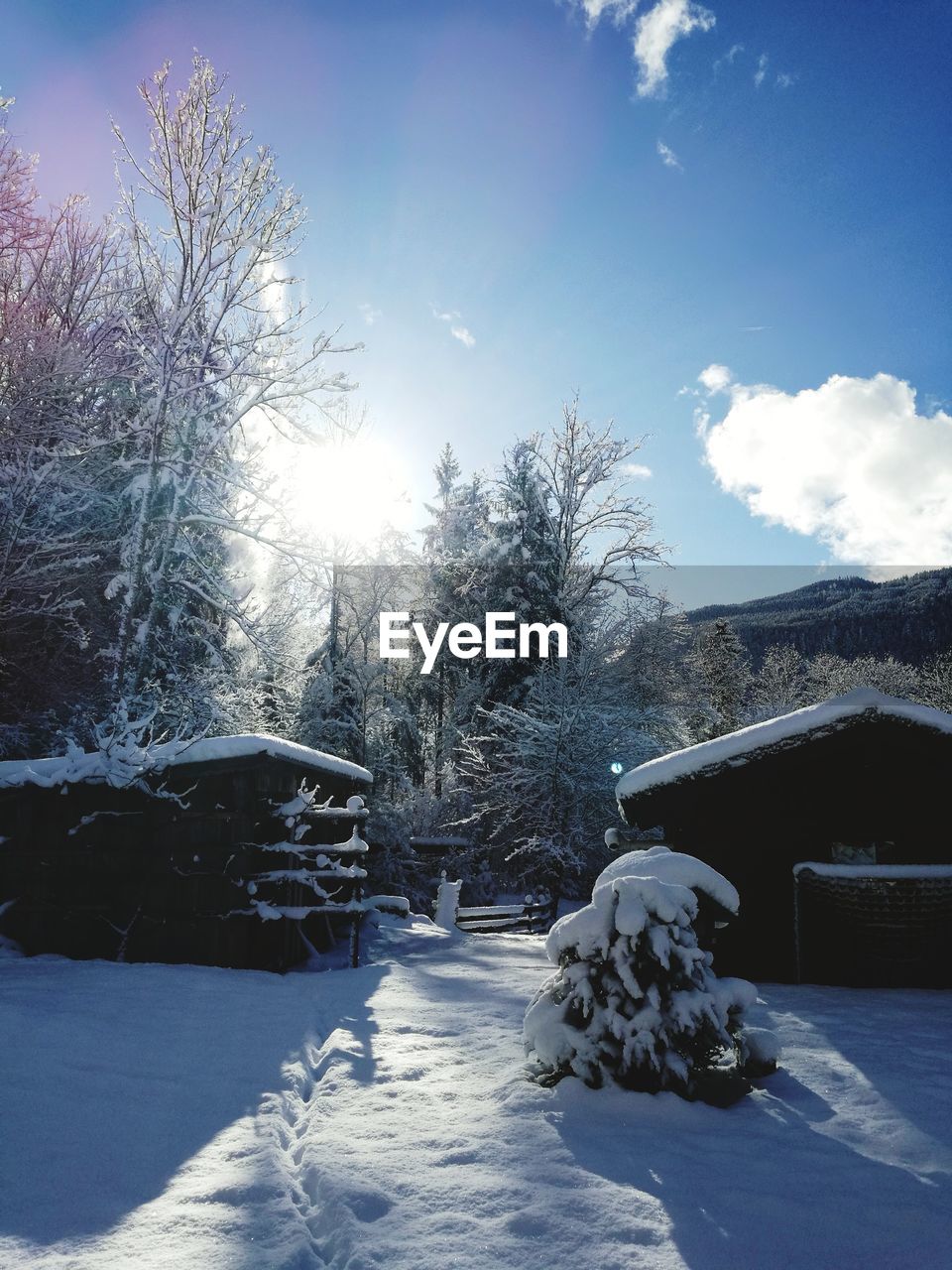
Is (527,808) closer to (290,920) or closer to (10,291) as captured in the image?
(290,920)

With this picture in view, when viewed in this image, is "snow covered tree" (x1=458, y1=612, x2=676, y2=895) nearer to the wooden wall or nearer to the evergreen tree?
the wooden wall

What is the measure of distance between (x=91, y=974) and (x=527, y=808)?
50.0 ft

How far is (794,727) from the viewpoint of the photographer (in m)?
8.84

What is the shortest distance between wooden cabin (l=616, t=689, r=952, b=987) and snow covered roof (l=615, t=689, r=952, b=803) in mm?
13

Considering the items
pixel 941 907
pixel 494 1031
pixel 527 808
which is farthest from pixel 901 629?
pixel 494 1031

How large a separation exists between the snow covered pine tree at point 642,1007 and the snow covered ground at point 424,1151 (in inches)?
6.7

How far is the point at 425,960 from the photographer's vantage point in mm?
10531

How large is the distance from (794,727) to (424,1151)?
6.73 m

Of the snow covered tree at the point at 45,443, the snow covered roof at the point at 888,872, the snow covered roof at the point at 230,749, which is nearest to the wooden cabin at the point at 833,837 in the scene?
the snow covered roof at the point at 888,872

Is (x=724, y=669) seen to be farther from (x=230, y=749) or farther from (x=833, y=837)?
(x=230, y=749)

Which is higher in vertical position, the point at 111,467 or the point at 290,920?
the point at 111,467

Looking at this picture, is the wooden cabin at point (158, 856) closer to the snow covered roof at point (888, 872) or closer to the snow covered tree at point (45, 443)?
the snow covered tree at point (45, 443)

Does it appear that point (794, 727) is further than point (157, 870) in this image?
No

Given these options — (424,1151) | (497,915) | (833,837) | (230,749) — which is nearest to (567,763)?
(497,915)
